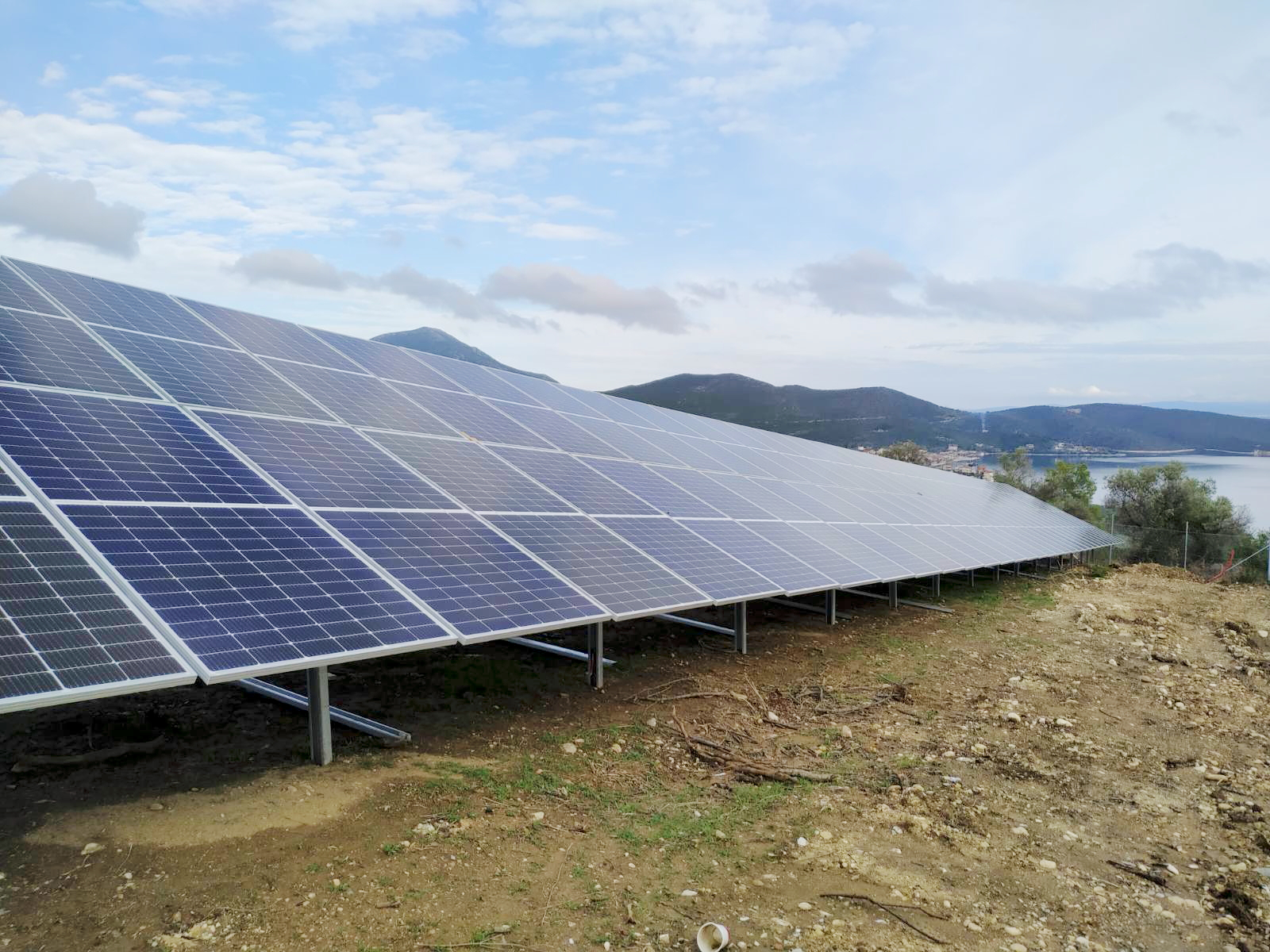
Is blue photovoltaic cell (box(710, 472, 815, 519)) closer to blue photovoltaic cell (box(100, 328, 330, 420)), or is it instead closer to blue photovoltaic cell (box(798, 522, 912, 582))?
blue photovoltaic cell (box(798, 522, 912, 582))

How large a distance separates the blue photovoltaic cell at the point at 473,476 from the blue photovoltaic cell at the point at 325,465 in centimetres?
47

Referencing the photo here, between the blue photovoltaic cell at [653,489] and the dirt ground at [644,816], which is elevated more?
the blue photovoltaic cell at [653,489]

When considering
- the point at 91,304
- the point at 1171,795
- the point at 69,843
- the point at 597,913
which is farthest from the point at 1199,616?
the point at 91,304

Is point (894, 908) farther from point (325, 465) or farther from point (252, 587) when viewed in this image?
point (325, 465)

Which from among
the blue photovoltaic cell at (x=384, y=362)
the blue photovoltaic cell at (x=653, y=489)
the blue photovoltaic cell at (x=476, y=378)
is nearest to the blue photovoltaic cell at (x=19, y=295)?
the blue photovoltaic cell at (x=384, y=362)

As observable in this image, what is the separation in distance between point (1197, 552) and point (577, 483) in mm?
43901

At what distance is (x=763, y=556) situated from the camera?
17016mm

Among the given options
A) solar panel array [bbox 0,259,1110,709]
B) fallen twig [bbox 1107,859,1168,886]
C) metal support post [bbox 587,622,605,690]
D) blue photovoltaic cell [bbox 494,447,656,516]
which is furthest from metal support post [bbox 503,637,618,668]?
fallen twig [bbox 1107,859,1168,886]

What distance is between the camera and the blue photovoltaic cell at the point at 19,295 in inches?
544

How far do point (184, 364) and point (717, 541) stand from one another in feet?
35.6

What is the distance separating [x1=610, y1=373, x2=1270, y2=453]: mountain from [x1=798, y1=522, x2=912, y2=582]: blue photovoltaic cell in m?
71.7

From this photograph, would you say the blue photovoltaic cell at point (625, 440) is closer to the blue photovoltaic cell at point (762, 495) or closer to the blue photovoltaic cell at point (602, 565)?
the blue photovoltaic cell at point (762, 495)

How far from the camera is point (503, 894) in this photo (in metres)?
7.45

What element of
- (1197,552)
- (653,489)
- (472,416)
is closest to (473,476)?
(472,416)
